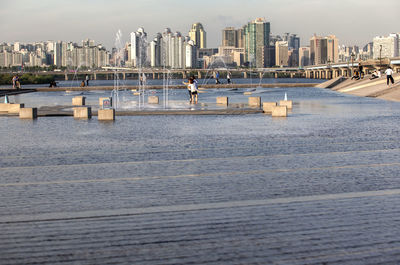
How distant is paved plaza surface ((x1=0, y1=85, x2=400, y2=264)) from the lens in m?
7.25

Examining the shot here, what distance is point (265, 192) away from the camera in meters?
10.7

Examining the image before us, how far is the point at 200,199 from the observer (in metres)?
10.2

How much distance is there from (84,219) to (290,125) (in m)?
16.1

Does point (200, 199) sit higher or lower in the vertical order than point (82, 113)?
lower

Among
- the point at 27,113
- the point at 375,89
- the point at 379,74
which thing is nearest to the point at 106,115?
the point at 27,113

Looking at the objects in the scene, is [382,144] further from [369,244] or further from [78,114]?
[78,114]

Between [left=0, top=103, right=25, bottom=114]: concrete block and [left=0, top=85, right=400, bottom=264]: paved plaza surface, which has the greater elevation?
[left=0, top=103, right=25, bottom=114]: concrete block

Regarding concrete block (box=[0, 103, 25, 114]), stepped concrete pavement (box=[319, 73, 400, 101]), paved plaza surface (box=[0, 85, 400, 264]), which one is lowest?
paved plaza surface (box=[0, 85, 400, 264])

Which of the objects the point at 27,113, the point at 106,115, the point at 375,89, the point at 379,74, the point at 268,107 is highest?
the point at 379,74

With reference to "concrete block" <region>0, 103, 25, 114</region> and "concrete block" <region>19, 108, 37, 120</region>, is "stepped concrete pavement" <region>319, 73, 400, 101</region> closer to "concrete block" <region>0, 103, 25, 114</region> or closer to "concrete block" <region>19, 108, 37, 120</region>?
"concrete block" <region>0, 103, 25, 114</region>

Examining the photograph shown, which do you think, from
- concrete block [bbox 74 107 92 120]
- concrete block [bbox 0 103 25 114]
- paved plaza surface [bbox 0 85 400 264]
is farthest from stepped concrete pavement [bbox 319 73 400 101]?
paved plaza surface [bbox 0 85 400 264]

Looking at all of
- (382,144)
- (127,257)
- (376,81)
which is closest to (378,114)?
(382,144)

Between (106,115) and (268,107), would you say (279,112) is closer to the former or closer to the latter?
(268,107)

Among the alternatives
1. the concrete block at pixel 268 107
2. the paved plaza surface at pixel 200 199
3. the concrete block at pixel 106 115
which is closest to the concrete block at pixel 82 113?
the concrete block at pixel 106 115
